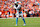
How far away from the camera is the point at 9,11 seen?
39.4 ft

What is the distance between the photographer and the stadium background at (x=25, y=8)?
1182cm

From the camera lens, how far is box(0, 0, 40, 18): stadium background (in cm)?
1182

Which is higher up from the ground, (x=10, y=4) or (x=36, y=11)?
(x=10, y=4)

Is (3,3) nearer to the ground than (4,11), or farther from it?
farther from it

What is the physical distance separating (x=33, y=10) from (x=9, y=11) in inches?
100

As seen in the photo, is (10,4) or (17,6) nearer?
(17,6)

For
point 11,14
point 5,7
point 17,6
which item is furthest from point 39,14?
point 17,6

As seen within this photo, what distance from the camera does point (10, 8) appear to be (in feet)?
39.7

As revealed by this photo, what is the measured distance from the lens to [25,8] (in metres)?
12.3

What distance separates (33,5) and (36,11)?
2.72ft

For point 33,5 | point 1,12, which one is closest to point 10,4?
point 1,12

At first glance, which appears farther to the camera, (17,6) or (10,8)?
(10,8)

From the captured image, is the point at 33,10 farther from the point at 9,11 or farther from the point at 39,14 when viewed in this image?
the point at 9,11

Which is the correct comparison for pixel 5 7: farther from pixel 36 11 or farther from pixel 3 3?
pixel 36 11
